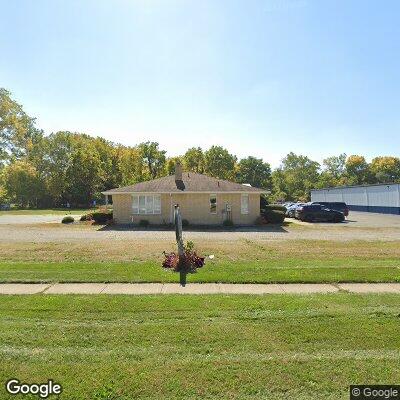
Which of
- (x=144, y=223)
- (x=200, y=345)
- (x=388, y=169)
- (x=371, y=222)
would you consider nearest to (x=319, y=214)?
(x=371, y=222)

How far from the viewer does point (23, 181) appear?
213 feet

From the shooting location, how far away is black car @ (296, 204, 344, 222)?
3375cm

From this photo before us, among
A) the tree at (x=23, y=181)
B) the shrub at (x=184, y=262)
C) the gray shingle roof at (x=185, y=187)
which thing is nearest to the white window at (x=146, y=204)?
the gray shingle roof at (x=185, y=187)

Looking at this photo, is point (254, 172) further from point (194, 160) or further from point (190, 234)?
point (190, 234)

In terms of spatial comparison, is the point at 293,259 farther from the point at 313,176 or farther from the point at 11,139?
the point at 313,176

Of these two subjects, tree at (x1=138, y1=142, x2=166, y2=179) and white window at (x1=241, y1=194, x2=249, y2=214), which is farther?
tree at (x1=138, y1=142, x2=166, y2=179)

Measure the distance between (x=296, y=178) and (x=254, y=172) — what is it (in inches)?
1002

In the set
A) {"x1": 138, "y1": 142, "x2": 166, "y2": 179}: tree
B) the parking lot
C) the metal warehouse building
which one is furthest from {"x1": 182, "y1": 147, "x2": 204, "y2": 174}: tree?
the parking lot

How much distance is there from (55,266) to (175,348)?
24.5 ft

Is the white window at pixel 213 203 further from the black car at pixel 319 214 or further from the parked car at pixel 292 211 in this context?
the parked car at pixel 292 211

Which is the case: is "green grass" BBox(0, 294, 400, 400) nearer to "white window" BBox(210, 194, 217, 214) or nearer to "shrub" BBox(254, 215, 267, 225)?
"white window" BBox(210, 194, 217, 214)

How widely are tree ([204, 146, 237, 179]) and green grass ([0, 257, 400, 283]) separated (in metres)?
64.3

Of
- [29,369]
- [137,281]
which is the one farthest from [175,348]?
[137,281]

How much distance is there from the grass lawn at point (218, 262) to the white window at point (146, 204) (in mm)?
10946
